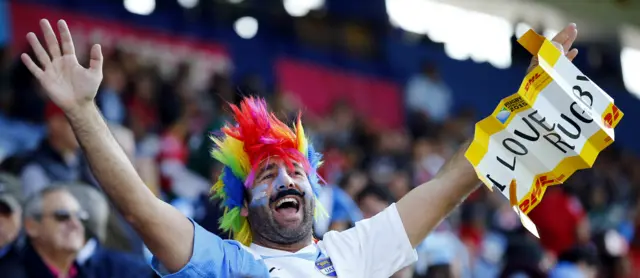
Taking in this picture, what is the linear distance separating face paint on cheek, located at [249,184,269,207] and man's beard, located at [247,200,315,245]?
0.02 m

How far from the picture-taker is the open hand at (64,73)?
Result: 367 cm

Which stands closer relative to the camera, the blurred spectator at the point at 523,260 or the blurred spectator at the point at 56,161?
the blurred spectator at the point at 56,161

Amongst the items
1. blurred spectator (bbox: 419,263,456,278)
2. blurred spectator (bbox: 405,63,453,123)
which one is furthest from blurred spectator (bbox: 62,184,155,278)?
blurred spectator (bbox: 405,63,453,123)

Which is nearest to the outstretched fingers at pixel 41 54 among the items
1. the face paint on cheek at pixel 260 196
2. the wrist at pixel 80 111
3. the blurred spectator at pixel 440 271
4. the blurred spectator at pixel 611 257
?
the wrist at pixel 80 111

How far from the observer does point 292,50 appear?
43.0 ft

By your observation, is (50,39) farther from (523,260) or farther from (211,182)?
(523,260)

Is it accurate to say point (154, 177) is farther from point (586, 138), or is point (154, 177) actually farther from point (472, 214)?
point (586, 138)

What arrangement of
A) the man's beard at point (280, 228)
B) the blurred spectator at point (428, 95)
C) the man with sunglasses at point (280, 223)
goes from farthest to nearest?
the blurred spectator at point (428, 95)
the man's beard at point (280, 228)
the man with sunglasses at point (280, 223)

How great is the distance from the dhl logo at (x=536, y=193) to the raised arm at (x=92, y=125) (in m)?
1.26

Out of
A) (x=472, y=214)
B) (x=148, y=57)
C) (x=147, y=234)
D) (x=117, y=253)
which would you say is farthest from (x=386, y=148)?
(x=147, y=234)

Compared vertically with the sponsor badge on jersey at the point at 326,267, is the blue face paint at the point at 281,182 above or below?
above

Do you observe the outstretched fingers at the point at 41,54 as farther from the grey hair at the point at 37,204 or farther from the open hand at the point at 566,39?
the grey hair at the point at 37,204

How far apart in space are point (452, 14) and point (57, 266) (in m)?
12.8

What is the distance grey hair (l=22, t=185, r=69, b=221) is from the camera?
19.0ft
